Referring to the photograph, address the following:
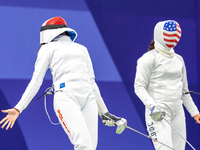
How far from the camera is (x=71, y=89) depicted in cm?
203

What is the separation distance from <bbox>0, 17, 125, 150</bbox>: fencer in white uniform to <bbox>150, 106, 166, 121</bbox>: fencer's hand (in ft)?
0.85

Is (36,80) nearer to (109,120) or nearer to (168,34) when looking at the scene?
(109,120)

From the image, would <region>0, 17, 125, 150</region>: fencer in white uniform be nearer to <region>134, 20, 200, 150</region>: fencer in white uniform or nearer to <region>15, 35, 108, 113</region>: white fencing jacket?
<region>15, 35, 108, 113</region>: white fencing jacket

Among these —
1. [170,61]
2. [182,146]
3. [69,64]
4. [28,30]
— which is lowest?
[182,146]

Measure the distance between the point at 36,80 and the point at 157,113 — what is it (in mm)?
815

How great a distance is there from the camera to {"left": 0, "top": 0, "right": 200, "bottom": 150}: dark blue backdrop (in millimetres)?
3297

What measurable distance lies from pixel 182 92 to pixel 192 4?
1.76m

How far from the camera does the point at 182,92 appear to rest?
2621 mm

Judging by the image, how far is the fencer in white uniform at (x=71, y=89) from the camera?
6.40 ft

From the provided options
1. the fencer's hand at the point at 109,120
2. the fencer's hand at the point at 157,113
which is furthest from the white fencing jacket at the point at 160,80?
the fencer's hand at the point at 109,120

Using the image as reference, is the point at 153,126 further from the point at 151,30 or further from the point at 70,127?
the point at 151,30

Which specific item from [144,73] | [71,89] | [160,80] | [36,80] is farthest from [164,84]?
[36,80]

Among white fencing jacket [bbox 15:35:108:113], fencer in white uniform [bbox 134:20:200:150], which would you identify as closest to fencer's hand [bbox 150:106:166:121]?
fencer in white uniform [bbox 134:20:200:150]

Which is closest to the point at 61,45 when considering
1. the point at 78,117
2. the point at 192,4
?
the point at 78,117
